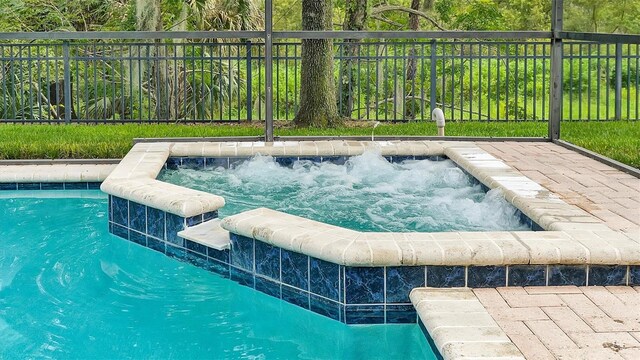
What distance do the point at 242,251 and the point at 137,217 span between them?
4.44ft

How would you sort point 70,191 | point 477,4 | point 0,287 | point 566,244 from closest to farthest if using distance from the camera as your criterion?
1. point 566,244
2. point 0,287
3. point 70,191
4. point 477,4

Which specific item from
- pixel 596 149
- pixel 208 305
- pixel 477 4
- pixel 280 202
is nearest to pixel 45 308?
pixel 208 305

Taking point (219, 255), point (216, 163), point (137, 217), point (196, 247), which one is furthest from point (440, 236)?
point (216, 163)

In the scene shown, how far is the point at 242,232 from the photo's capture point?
16.1 feet

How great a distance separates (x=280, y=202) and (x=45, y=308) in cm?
253

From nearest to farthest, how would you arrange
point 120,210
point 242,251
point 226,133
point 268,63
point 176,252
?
point 242,251 → point 176,252 → point 120,210 → point 268,63 → point 226,133

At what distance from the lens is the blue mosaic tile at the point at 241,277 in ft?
16.5

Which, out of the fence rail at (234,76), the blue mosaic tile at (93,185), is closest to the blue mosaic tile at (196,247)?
the blue mosaic tile at (93,185)

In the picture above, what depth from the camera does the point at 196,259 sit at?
555 centimetres

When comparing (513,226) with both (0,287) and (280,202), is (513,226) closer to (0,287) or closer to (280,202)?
(280,202)

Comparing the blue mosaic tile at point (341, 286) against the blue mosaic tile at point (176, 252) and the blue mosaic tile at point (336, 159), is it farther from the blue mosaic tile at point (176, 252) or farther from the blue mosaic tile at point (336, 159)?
the blue mosaic tile at point (336, 159)

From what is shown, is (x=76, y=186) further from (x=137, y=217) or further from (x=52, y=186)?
(x=137, y=217)

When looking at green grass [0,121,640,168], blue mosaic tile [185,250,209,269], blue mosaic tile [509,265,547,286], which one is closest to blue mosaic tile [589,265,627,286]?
blue mosaic tile [509,265,547,286]

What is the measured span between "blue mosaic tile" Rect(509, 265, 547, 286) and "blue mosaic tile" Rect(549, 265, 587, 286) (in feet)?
0.13
